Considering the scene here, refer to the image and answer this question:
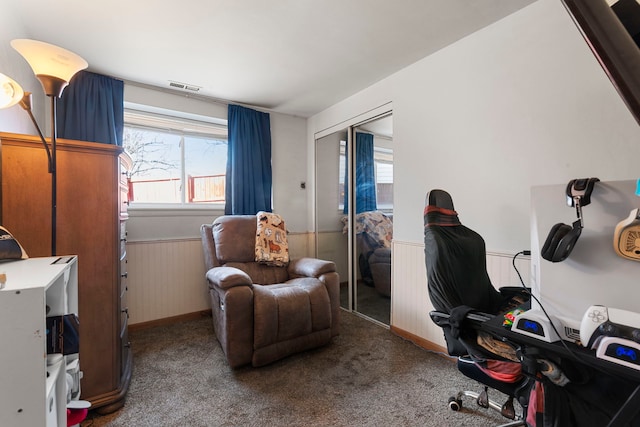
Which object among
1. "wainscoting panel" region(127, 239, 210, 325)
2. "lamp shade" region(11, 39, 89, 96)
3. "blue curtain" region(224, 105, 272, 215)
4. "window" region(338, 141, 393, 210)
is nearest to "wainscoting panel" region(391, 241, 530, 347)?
Result: "window" region(338, 141, 393, 210)

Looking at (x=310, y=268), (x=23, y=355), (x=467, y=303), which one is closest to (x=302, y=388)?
(x=310, y=268)

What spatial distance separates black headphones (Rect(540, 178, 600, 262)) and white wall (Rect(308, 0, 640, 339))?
3.07 feet

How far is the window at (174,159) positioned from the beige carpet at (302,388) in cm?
142

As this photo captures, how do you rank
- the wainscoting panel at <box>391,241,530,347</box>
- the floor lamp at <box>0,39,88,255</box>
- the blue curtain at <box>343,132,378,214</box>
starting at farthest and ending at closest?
the blue curtain at <box>343,132,378,214</box> → the wainscoting panel at <box>391,241,530,347</box> → the floor lamp at <box>0,39,88,255</box>

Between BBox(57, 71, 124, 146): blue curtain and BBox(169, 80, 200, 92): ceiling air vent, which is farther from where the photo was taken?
BBox(169, 80, 200, 92): ceiling air vent

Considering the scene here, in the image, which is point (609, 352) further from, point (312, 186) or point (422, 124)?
point (312, 186)

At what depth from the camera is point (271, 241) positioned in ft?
8.98

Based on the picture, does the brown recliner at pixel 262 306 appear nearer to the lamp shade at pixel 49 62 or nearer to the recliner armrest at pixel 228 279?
the recliner armrest at pixel 228 279

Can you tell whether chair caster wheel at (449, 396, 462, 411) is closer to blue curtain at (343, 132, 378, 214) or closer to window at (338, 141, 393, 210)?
window at (338, 141, 393, 210)

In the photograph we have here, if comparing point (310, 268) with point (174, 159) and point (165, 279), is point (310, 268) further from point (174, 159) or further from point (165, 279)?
point (174, 159)

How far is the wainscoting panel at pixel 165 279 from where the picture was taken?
2609 mm

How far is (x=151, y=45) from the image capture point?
2027mm

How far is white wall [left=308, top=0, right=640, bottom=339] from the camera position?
1.48 m

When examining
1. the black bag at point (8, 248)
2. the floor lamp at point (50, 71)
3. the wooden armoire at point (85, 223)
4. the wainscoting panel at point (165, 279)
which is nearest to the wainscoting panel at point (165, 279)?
the wainscoting panel at point (165, 279)
